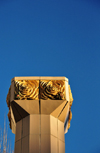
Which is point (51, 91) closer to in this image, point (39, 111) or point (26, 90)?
point (39, 111)

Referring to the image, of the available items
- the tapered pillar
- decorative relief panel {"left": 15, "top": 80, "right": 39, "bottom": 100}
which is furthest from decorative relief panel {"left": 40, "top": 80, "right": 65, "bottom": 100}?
decorative relief panel {"left": 15, "top": 80, "right": 39, "bottom": 100}

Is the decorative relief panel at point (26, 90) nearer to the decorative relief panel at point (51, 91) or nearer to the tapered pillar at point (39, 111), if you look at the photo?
the tapered pillar at point (39, 111)

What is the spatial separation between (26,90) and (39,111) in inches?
60.3

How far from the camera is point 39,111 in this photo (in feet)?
69.1

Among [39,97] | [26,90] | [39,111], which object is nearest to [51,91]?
[39,97]

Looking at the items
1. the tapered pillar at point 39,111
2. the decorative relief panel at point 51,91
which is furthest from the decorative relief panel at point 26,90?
the decorative relief panel at point 51,91

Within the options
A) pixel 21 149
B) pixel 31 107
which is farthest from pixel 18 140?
pixel 31 107

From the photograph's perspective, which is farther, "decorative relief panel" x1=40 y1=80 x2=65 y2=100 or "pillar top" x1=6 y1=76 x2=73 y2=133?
"decorative relief panel" x1=40 y1=80 x2=65 y2=100

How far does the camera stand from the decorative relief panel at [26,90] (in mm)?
21203

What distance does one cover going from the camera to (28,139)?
20.2 meters

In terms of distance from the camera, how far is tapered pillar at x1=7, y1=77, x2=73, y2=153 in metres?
20.3

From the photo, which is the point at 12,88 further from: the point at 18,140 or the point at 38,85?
the point at 18,140

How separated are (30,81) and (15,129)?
332 cm

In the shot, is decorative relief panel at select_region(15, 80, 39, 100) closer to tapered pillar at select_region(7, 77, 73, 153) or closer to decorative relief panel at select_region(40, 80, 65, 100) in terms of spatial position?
tapered pillar at select_region(7, 77, 73, 153)
